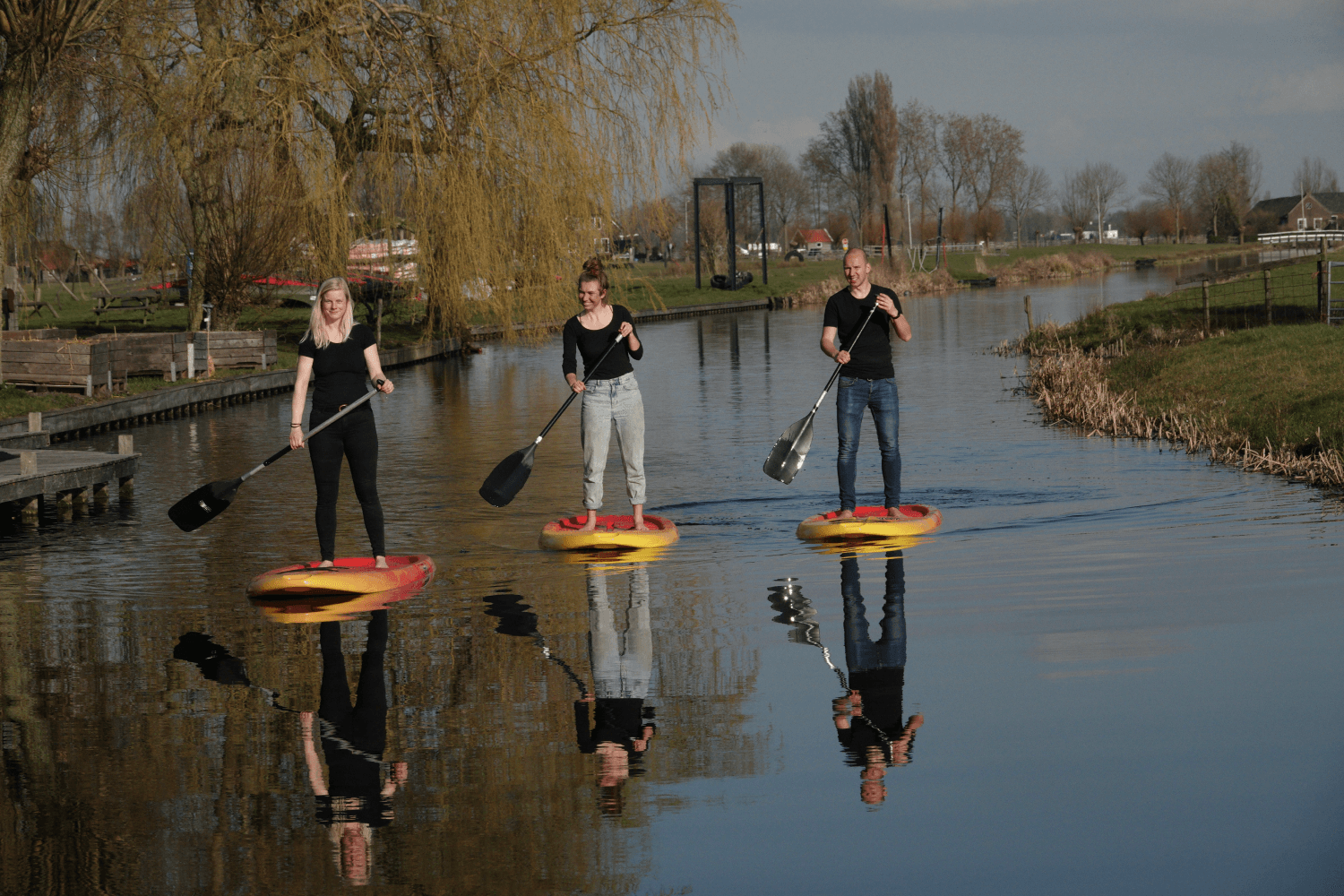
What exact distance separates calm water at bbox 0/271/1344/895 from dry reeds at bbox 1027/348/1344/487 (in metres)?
0.71

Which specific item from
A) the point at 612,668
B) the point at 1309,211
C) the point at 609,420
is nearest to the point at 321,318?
the point at 609,420

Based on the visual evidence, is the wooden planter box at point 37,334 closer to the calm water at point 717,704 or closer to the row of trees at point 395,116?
the row of trees at point 395,116

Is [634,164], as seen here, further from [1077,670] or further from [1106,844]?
[1106,844]

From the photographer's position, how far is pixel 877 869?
4.39m

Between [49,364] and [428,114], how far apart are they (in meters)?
7.74

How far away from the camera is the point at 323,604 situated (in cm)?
847

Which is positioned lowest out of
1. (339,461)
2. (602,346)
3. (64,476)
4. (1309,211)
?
(64,476)

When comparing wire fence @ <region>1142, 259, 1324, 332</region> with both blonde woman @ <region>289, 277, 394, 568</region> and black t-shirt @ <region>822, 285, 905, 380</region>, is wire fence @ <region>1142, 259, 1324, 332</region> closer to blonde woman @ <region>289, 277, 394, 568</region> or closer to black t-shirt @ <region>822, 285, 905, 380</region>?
black t-shirt @ <region>822, 285, 905, 380</region>

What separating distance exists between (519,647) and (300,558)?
3.57 meters

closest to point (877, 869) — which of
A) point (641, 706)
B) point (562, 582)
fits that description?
point (641, 706)

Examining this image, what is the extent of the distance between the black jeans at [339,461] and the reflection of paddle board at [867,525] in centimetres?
313

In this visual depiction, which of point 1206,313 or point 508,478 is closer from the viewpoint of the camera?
point 508,478

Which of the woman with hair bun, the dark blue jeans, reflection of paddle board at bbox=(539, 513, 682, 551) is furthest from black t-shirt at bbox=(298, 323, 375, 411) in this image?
the dark blue jeans

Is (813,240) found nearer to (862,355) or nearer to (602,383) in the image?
(862,355)
